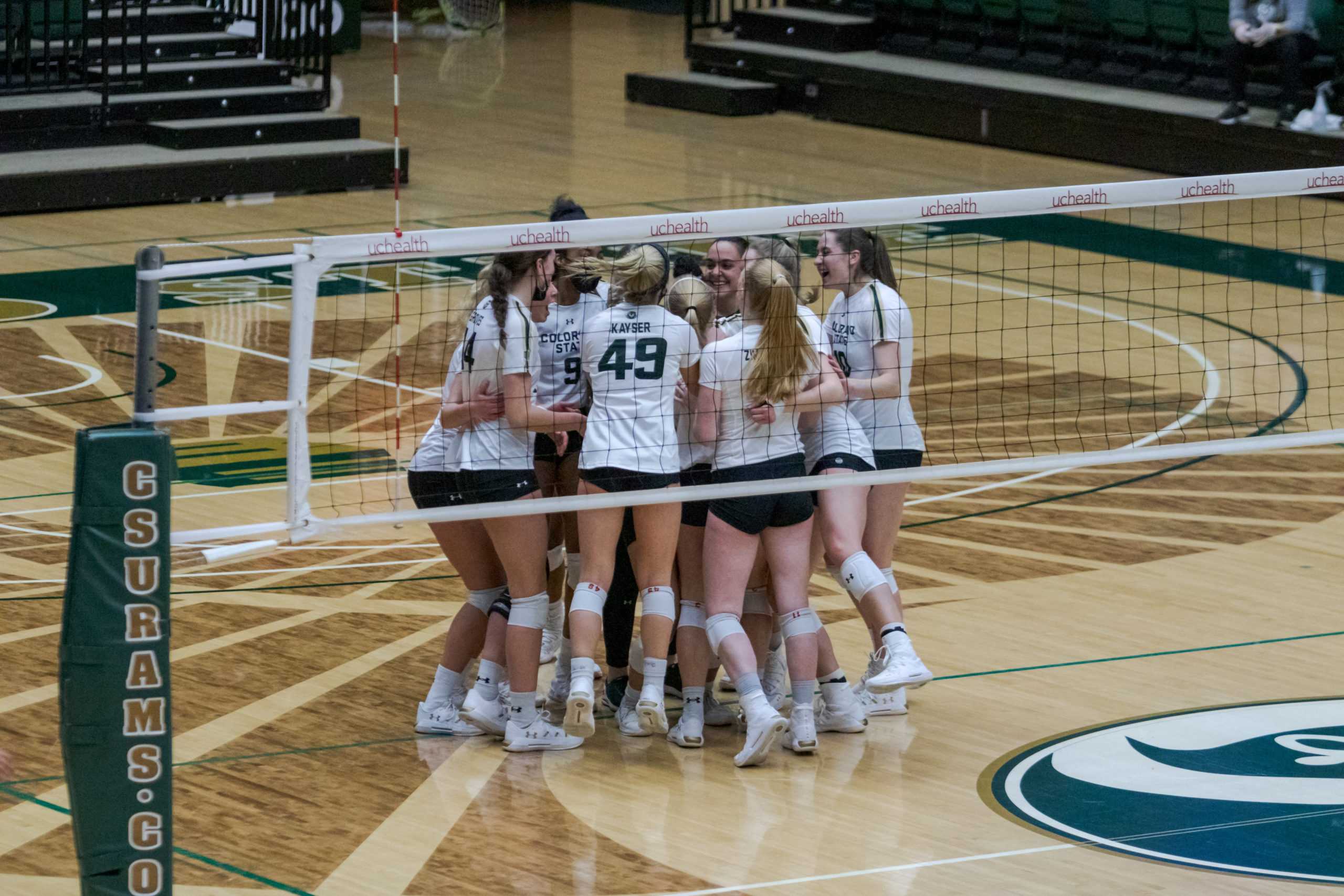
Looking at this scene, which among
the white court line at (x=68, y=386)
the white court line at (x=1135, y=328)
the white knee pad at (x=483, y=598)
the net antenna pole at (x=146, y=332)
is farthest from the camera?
the white court line at (x=68, y=386)

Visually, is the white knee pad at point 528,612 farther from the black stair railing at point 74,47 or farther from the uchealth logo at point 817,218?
the black stair railing at point 74,47

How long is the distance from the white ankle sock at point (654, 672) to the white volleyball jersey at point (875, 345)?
3.30 feet

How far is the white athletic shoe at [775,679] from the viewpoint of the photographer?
6199 millimetres

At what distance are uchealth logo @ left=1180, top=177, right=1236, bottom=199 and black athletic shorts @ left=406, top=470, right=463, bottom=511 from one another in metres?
2.50

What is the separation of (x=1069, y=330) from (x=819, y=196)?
3923 mm

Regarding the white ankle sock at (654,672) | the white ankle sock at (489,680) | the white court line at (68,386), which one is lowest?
the white ankle sock at (489,680)

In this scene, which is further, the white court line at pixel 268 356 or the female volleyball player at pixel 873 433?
the white court line at pixel 268 356

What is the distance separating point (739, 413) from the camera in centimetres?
584

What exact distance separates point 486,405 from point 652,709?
101cm

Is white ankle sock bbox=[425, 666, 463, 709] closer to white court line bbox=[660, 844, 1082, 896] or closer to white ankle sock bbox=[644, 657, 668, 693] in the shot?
white ankle sock bbox=[644, 657, 668, 693]

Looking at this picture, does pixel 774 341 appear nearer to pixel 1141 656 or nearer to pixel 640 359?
pixel 640 359

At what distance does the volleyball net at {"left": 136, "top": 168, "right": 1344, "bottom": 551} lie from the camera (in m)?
5.38

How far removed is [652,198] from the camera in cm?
1497

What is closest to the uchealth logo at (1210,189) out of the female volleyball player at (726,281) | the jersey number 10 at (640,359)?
the female volleyball player at (726,281)
